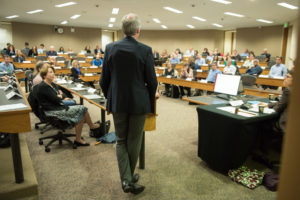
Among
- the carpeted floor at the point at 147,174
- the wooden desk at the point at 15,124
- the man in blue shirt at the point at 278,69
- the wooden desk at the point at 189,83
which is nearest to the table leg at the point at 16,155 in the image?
the wooden desk at the point at 15,124

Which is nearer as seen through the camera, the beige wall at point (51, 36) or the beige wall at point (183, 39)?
the beige wall at point (51, 36)

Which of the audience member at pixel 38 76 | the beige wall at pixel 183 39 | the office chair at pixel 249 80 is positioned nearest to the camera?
the audience member at pixel 38 76

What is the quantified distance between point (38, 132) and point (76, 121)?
1223 millimetres

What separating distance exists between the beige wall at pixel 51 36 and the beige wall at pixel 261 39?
10.6 m

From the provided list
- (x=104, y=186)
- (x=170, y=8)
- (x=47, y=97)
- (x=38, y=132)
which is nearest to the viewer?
(x=104, y=186)

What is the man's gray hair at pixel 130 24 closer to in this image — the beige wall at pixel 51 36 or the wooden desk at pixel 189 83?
the wooden desk at pixel 189 83

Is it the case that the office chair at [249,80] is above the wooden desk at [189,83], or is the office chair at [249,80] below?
above

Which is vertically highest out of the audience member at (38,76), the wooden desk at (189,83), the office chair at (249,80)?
the audience member at (38,76)

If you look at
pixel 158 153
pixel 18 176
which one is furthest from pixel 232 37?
pixel 18 176

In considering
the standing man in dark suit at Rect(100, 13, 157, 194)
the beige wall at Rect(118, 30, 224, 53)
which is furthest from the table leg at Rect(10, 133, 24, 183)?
the beige wall at Rect(118, 30, 224, 53)

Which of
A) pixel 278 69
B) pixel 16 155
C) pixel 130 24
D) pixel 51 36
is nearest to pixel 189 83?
pixel 278 69

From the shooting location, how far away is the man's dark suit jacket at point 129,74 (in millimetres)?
1804

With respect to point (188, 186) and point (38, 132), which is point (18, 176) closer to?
point (188, 186)

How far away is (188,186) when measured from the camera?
2303 millimetres
